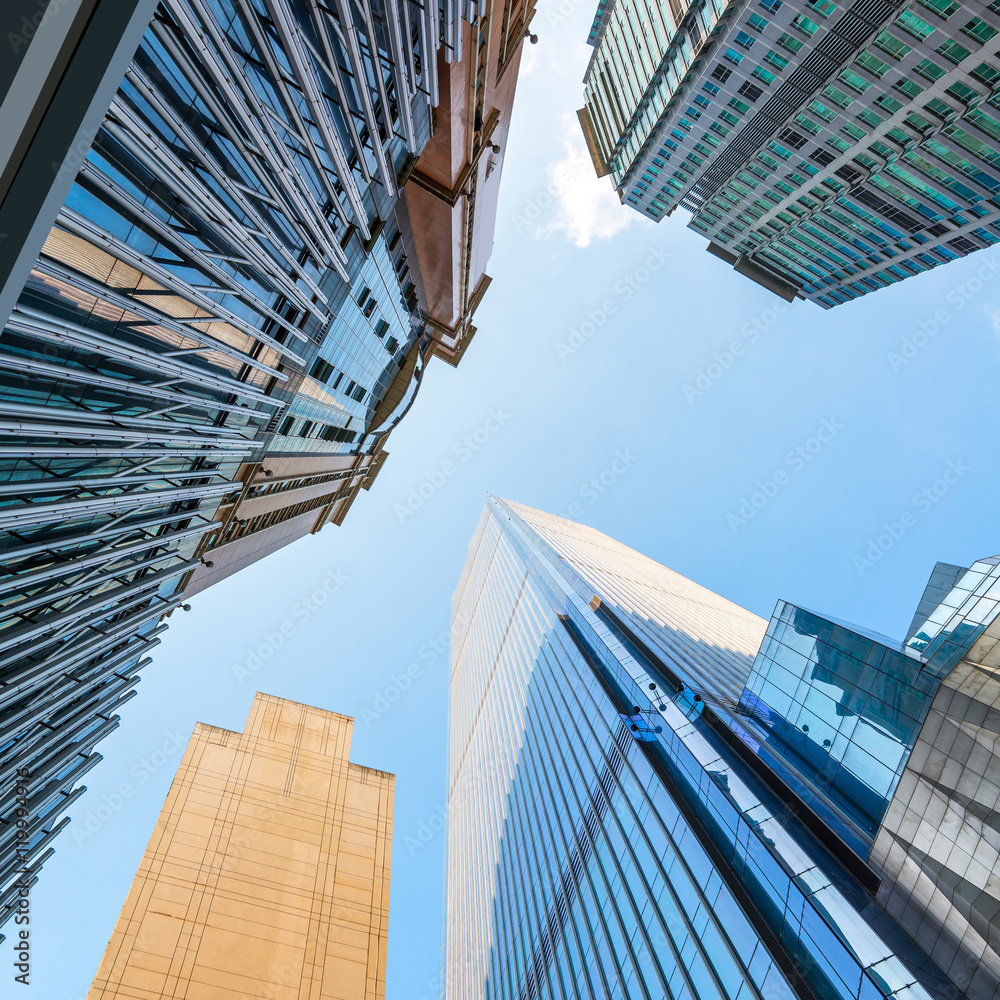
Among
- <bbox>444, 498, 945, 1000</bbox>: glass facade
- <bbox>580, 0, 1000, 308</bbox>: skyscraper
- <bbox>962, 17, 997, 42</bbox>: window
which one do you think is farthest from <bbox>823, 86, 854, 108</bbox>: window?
<bbox>444, 498, 945, 1000</bbox>: glass facade

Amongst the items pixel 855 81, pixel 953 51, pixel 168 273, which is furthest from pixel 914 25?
pixel 168 273

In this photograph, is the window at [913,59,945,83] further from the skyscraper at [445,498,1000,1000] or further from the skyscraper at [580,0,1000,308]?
the skyscraper at [445,498,1000,1000]

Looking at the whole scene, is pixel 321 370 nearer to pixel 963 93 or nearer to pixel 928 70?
pixel 928 70

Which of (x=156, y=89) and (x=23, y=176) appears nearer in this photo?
(x=23, y=176)

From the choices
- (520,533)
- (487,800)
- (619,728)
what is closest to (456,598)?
(520,533)

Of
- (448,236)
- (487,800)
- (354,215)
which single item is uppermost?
(448,236)

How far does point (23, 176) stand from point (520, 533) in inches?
4189

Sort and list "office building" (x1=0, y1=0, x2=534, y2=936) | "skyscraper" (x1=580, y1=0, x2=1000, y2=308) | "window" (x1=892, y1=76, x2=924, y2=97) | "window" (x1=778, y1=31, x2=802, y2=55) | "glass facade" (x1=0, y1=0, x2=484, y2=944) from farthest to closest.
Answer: "window" (x1=778, y1=31, x2=802, y2=55), "window" (x1=892, y1=76, x2=924, y2=97), "skyscraper" (x1=580, y1=0, x2=1000, y2=308), "glass facade" (x1=0, y1=0, x2=484, y2=944), "office building" (x1=0, y1=0, x2=534, y2=936)

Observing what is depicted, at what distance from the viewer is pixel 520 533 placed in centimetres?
10856

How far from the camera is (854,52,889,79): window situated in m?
41.8

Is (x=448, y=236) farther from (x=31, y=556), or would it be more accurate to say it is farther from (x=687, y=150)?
(x=687, y=150)

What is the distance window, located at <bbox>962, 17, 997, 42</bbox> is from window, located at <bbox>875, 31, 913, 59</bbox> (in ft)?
11.5

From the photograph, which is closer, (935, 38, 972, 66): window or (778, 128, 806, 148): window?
(935, 38, 972, 66): window

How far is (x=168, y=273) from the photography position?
12570 mm
